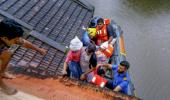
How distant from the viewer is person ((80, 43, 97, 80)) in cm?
760

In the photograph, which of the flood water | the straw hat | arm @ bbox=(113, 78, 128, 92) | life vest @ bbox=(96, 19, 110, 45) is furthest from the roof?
the flood water

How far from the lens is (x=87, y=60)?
7.74m

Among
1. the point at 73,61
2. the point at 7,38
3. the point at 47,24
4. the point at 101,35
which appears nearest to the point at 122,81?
the point at 73,61

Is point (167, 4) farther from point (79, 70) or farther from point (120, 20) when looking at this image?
point (79, 70)

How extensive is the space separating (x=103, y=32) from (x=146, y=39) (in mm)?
6344

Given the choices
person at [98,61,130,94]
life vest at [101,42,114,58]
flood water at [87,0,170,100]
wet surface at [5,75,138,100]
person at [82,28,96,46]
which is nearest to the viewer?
wet surface at [5,75,138,100]

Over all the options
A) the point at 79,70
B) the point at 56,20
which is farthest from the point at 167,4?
the point at 79,70

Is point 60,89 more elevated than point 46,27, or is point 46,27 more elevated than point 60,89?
point 46,27

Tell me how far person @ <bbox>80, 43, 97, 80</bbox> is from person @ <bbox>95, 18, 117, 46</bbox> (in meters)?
2.22

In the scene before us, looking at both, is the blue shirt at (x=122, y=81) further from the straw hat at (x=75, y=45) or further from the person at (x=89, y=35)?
the person at (x=89, y=35)

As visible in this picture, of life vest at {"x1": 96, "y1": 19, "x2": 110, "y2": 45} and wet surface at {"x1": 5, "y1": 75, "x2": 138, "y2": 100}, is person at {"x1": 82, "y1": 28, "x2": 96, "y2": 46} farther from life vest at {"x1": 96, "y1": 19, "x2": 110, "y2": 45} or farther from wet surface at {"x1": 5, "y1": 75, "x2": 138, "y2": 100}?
wet surface at {"x1": 5, "y1": 75, "x2": 138, "y2": 100}

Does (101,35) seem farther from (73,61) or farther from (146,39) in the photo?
(146,39)

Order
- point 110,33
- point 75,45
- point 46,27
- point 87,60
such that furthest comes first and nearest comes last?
point 110,33, point 46,27, point 87,60, point 75,45

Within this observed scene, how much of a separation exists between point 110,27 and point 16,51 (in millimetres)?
3769
